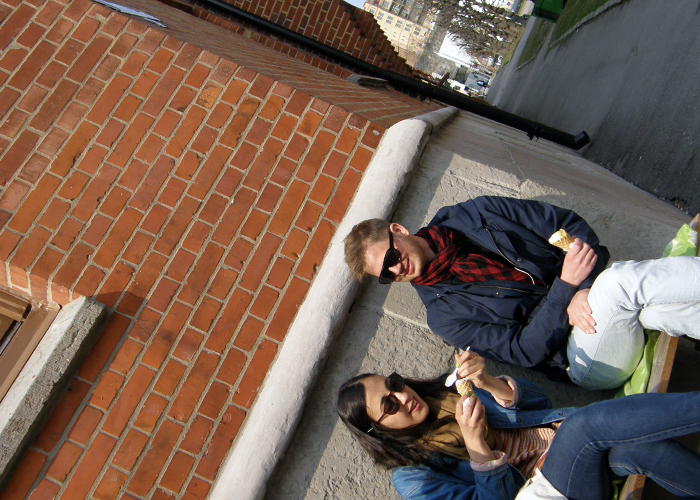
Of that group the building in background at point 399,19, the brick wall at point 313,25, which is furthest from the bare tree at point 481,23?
the building in background at point 399,19

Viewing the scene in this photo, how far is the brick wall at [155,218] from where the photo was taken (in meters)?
2.15

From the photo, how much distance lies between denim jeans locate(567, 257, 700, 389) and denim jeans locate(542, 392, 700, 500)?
385 millimetres

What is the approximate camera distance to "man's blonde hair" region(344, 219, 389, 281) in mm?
2283

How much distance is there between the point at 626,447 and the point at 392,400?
0.88 m

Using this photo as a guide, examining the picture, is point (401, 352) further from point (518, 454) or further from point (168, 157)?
point (168, 157)

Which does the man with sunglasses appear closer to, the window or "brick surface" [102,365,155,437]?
"brick surface" [102,365,155,437]

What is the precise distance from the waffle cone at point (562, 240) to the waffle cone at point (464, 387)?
0.81 m

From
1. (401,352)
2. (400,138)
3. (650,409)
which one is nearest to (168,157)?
(400,138)

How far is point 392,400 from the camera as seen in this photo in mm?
1976

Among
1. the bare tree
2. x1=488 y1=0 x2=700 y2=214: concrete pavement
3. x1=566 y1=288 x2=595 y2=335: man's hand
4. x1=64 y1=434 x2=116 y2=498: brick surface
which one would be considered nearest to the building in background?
the bare tree

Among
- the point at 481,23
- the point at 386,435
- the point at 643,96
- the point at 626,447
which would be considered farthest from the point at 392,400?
the point at 481,23

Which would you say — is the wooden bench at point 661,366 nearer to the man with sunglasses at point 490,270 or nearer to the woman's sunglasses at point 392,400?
the man with sunglasses at point 490,270

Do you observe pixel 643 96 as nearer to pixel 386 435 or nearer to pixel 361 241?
pixel 361 241

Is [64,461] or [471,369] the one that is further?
[64,461]
